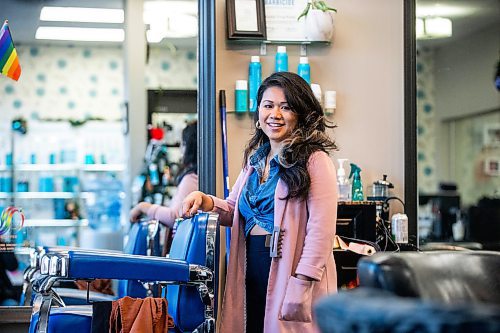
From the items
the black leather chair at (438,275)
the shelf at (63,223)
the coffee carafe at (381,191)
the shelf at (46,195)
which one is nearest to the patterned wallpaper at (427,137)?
the shelf at (63,223)

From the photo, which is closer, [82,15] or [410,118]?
[410,118]

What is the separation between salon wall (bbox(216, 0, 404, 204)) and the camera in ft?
13.9

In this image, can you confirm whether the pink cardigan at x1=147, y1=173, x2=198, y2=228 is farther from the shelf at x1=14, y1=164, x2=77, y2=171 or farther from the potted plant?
the shelf at x1=14, y1=164, x2=77, y2=171

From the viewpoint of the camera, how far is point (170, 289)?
3.07 m

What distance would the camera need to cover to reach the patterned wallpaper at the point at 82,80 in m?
8.97

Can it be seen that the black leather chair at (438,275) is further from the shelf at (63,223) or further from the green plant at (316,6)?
the shelf at (63,223)

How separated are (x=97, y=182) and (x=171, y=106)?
94.4 inches

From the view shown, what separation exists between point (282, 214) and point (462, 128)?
277 inches

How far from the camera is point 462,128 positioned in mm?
9523

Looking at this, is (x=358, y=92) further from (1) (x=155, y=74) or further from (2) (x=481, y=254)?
(1) (x=155, y=74)

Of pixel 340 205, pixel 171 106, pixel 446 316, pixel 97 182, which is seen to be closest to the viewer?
pixel 446 316

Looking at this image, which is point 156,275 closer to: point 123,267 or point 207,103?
point 123,267

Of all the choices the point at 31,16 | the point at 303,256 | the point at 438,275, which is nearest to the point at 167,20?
the point at 31,16

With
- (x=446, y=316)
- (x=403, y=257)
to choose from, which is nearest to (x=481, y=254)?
(x=403, y=257)
